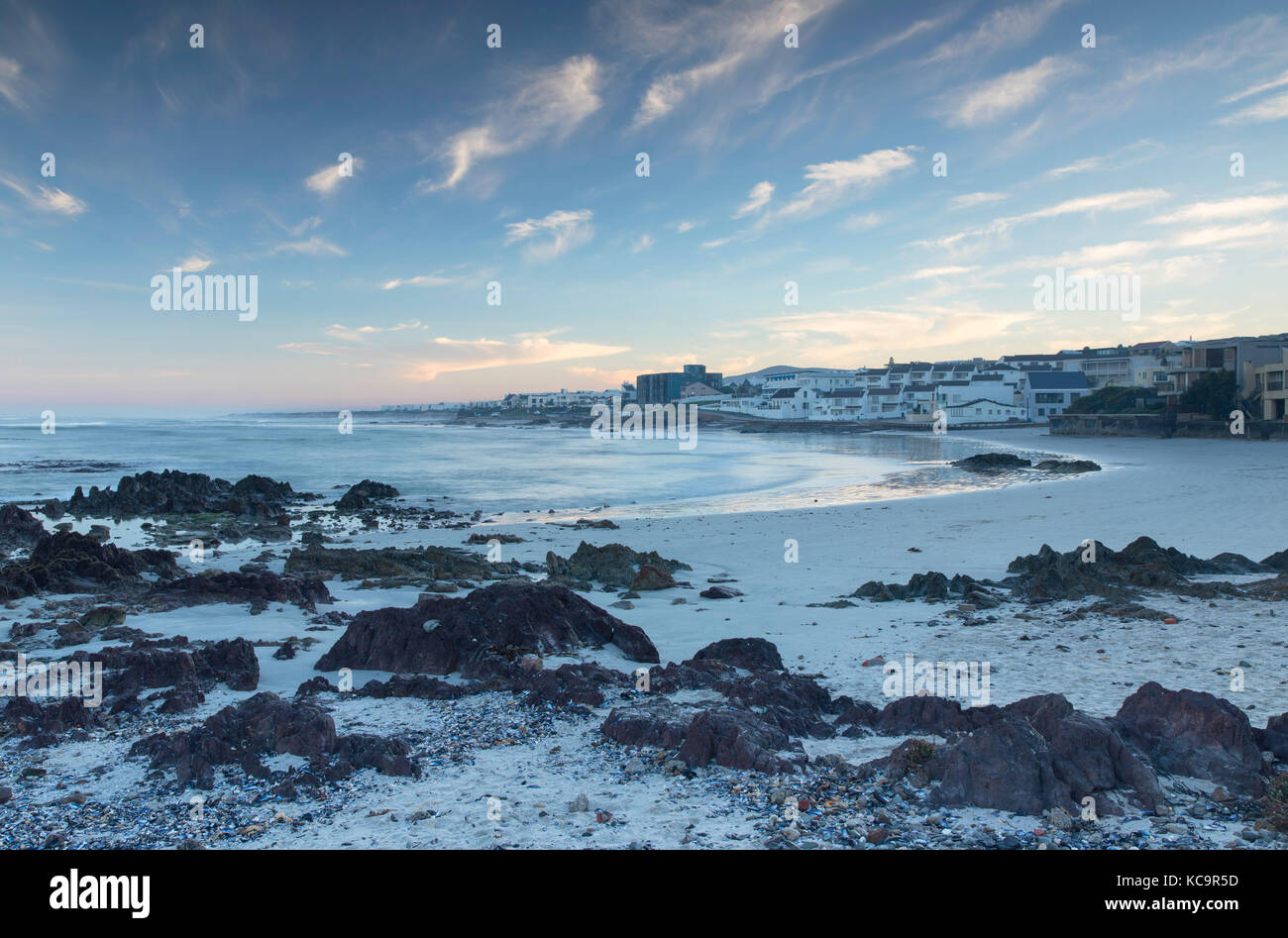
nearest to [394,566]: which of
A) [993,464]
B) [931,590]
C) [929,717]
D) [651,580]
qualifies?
[651,580]

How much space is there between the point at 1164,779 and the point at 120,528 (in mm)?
25542

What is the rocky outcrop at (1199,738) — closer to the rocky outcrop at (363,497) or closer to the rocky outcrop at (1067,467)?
the rocky outcrop at (363,497)

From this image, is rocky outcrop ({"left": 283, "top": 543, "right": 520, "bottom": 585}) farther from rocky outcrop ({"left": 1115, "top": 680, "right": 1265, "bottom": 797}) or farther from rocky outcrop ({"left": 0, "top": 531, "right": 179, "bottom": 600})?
rocky outcrop ({"left": 1115, "top": 680, "right": 1265, "bottom": 797})

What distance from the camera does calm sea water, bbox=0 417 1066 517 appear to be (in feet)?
98.1

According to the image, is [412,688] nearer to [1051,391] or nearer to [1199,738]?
[1199,738]

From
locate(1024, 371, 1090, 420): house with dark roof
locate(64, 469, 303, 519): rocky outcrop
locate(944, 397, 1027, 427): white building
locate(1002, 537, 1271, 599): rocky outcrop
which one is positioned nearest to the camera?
locate(1002, 537, 1271, 599): rocky outcrop

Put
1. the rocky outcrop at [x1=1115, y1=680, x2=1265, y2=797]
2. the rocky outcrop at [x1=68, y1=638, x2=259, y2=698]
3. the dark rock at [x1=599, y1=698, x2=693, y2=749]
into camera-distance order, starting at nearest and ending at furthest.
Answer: the rocky outcrop at [x1=1115, y1=680, x2=1265, y2=797]
the dark rock at [x1=599, y1=698, x2=693, y2=749]
the rocky outcrop at [x1=68, y1=638, x2=259, y2=698]

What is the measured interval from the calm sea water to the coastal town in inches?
702

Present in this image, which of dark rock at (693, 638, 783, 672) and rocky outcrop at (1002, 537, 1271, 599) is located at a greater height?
rocky outcrop at (1002, 537, 1271, 599)

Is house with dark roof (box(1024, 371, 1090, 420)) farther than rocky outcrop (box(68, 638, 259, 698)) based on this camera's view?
Yes

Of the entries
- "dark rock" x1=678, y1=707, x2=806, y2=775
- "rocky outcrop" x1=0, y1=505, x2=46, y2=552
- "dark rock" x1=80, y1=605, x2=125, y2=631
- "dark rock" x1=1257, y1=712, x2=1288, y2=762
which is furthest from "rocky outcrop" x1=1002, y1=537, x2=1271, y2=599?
"rocky outcrop" x1=0, y1=505, x2=46, y2=552
